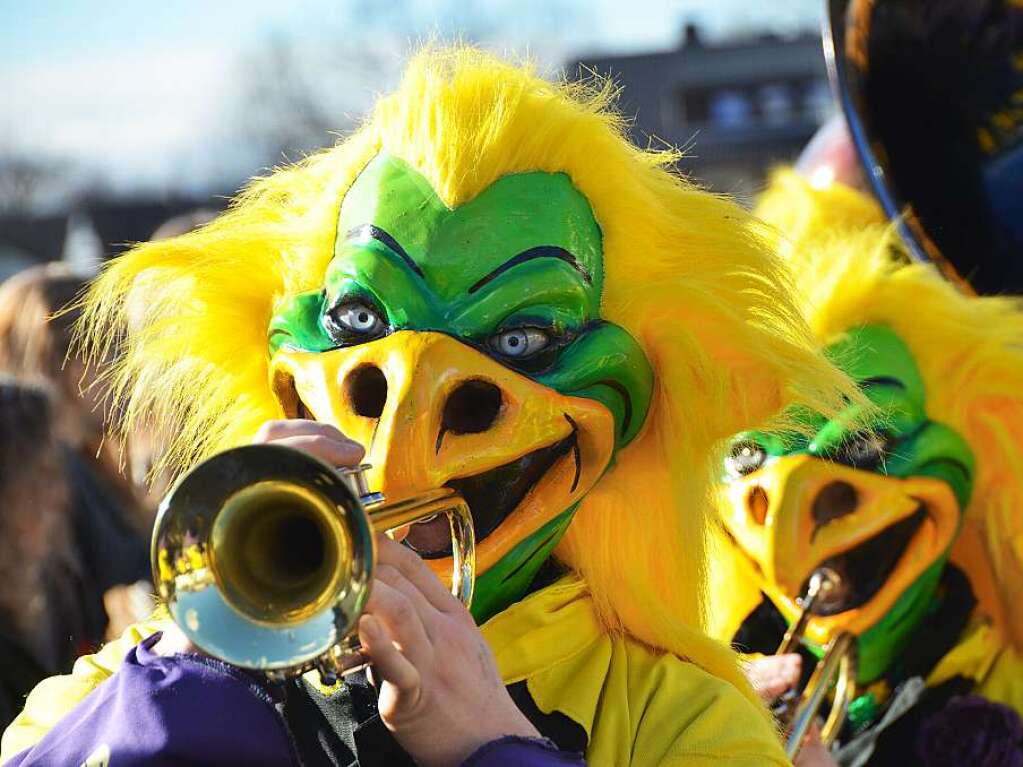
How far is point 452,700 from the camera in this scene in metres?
1.61

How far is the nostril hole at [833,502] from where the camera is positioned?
281 cm

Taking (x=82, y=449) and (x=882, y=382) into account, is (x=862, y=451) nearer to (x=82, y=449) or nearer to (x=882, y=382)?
(x=882, y=382)

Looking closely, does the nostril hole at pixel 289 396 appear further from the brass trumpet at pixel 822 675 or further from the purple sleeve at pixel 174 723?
the brass trumpet at pixel 822 675

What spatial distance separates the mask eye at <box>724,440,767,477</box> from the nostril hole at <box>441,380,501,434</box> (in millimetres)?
1054

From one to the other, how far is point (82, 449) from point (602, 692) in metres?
2.04

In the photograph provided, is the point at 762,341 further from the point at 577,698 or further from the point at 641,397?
the point at 577,698

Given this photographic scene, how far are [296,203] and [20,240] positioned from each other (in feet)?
84.2

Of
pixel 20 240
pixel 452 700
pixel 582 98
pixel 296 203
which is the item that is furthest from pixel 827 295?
pixel 20 240

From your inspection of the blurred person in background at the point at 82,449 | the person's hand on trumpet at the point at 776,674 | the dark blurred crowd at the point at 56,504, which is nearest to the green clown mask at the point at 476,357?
the dark blurred crowd at the point at 56,504

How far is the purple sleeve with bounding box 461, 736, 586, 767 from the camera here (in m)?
1.59

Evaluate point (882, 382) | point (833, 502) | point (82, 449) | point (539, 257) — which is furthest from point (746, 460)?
point (82, 449)

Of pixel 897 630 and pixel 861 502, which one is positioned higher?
pixel 861 502

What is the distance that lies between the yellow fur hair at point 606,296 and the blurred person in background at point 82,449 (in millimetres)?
1238

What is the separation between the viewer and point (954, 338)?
294cm
